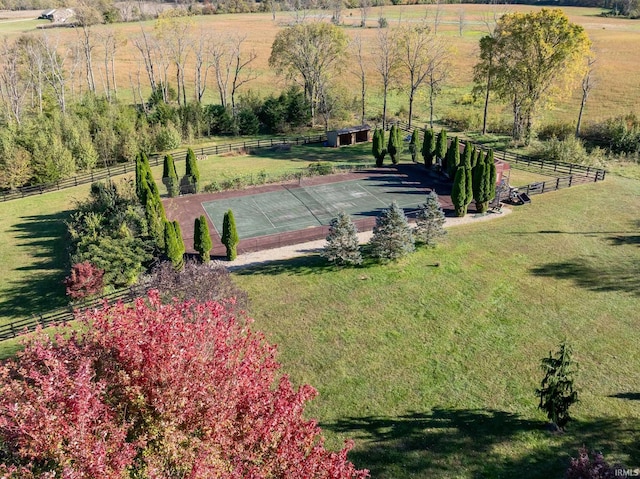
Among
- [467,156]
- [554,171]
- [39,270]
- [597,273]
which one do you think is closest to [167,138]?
[39,270]

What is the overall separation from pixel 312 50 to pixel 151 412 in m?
53.8

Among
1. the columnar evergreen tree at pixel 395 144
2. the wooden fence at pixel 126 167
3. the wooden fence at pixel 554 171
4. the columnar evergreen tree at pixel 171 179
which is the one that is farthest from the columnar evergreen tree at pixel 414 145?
the columnar evergreen tree at pixel 171 179

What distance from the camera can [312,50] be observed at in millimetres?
56844

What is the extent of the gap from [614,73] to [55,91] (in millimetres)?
73779

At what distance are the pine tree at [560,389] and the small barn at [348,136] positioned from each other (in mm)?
37540

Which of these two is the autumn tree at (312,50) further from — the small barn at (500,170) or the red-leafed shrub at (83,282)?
the red-leafed shrub at (83,282)

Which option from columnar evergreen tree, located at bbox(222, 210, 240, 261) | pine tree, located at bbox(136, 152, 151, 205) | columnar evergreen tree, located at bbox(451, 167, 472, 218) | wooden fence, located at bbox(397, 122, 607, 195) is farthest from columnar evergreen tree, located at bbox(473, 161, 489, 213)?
pine tree, located at bbox(136, 152, 151, 205)

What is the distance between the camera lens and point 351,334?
2070 cm

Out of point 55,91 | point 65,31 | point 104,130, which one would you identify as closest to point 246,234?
Answer: point 104,130

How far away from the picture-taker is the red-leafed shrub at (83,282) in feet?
78.1

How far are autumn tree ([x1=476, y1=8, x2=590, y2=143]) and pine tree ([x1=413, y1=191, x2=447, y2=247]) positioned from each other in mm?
25671

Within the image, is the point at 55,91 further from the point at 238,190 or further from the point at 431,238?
the point at 431,238

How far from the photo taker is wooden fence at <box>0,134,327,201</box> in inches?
1618

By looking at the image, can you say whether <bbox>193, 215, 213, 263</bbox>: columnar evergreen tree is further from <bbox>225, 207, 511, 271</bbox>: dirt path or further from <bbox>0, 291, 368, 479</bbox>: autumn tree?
<bbox>0, 291, 368, 479</bbox>: autumn tree
